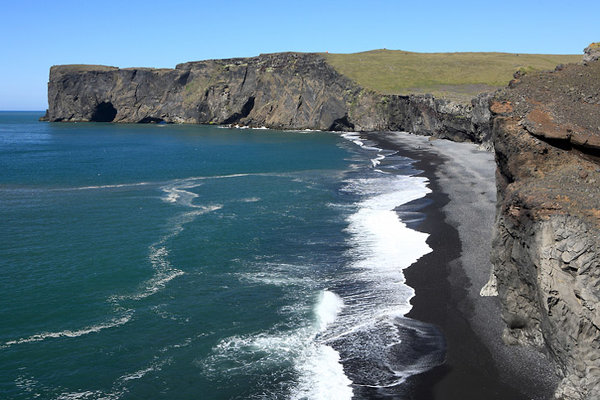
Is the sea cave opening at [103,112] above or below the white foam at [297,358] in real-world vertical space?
above

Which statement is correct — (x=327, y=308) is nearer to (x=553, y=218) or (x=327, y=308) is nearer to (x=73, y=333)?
(x=553, y=218)

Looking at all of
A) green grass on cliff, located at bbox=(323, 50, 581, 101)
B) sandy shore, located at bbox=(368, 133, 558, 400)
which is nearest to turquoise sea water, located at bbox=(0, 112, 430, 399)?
sandy shore, located at bbox=(368, 133, 558, 400)

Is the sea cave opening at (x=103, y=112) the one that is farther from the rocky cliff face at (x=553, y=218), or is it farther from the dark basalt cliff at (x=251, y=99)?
the rocky cliff face at (x=553, y=218)

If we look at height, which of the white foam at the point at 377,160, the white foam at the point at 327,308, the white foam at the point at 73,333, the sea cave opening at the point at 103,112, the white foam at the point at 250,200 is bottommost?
the white foam at the point at 73,333

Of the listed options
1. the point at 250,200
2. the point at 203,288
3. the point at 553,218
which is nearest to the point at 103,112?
the point at 250,200

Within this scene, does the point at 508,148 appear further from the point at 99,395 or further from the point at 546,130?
the point at 99,395

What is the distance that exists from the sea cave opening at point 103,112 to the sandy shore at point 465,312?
172 meters

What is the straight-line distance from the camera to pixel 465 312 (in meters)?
22.9

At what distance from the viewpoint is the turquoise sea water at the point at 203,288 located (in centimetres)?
1869

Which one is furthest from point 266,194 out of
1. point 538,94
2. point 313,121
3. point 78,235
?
point 313,121

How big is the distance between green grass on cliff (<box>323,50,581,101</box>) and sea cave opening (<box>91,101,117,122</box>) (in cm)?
8938

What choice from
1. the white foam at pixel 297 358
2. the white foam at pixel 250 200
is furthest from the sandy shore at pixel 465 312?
the white foam at pixel 250 200

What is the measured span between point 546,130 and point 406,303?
10.0m

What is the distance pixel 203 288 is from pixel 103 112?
189 metres
